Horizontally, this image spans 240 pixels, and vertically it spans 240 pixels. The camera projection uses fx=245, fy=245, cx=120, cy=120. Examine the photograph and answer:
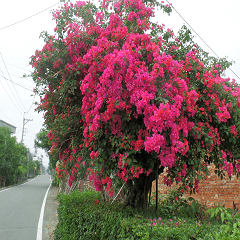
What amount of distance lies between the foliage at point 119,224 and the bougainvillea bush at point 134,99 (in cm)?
45

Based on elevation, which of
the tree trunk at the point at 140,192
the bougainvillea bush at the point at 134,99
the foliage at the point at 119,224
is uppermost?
the bougainvillea bush at the point at 134,99

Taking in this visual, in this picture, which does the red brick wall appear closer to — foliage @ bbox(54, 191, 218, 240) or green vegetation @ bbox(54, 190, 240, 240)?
green vegetation @ bbox(54, 190, 240, 240)

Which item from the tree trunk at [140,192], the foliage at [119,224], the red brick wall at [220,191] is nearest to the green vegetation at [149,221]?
the foliage at [119,224]

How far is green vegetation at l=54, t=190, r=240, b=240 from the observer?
279 cm

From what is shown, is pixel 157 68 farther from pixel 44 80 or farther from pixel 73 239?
pixel 73 239

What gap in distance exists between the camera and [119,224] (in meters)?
3.53

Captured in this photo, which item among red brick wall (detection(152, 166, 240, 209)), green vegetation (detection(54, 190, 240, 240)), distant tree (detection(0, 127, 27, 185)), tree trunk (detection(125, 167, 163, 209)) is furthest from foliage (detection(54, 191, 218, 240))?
distant tree (detection(0, 127, 27, 185))

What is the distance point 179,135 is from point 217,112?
0.74m

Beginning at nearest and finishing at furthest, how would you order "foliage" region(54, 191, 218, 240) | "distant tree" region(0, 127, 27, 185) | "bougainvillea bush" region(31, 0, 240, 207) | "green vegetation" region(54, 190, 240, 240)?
"green vegetation" region(54, 190, 240, 240) → "foliage" region(54, 191, 218, 240) → "bougainvillea bush" region(31, 0, 240, 207) → "distant tree" region(0, 127, 27, 185)

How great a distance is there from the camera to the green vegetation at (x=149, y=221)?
9.17 feet

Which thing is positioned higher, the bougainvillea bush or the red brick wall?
the bougainvillea bush

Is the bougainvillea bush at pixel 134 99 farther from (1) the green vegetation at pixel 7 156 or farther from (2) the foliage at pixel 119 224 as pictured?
(1) the green vegetation at pixel 7 156

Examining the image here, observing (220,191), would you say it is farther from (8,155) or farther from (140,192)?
(8,155)

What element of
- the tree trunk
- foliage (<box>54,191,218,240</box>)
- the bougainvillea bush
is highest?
the bougainvillea bush
